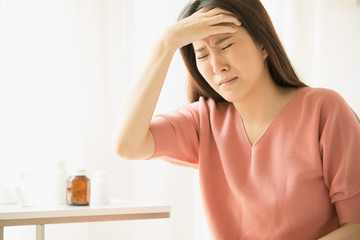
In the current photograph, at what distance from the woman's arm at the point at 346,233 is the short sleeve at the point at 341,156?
0.5 inches

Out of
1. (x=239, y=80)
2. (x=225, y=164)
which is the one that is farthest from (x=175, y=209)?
(x=239, y=80)

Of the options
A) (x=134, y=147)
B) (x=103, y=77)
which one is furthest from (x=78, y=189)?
(x=103, y=77)

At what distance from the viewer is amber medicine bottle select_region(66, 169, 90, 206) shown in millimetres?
1373

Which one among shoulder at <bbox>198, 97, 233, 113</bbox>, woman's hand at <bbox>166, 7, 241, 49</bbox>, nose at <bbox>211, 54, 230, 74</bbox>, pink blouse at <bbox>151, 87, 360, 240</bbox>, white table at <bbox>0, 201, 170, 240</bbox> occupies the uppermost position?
woman's hand at <bbox>166, 7, 241, 49</bbox>

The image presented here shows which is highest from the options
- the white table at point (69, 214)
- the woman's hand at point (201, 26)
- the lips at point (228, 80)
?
the woman's hand at point (201, 26)

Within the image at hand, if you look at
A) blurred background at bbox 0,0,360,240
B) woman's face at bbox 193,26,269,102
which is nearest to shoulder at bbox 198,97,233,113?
woman's face at bbox 193,26,269,102

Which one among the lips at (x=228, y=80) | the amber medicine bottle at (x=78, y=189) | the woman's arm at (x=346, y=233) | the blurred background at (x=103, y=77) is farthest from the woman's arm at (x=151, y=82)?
the blurred background at (x=103, y=77)

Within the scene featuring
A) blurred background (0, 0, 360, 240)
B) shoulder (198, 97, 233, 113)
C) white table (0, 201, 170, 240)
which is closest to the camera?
white table (0, 201, 170, 240)

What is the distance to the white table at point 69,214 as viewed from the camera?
117 cm

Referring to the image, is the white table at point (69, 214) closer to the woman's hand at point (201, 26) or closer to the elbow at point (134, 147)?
the elbow at point (134, 147)

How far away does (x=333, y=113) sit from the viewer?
115cm

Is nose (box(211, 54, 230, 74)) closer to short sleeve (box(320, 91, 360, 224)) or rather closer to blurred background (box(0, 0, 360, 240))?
short sleeve (box(320, 91, 360, 224))

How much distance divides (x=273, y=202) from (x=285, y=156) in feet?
0.38

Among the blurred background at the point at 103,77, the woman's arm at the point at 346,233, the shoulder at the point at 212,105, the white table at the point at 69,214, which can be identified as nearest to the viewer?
the woman's arm at the point at 346,233
